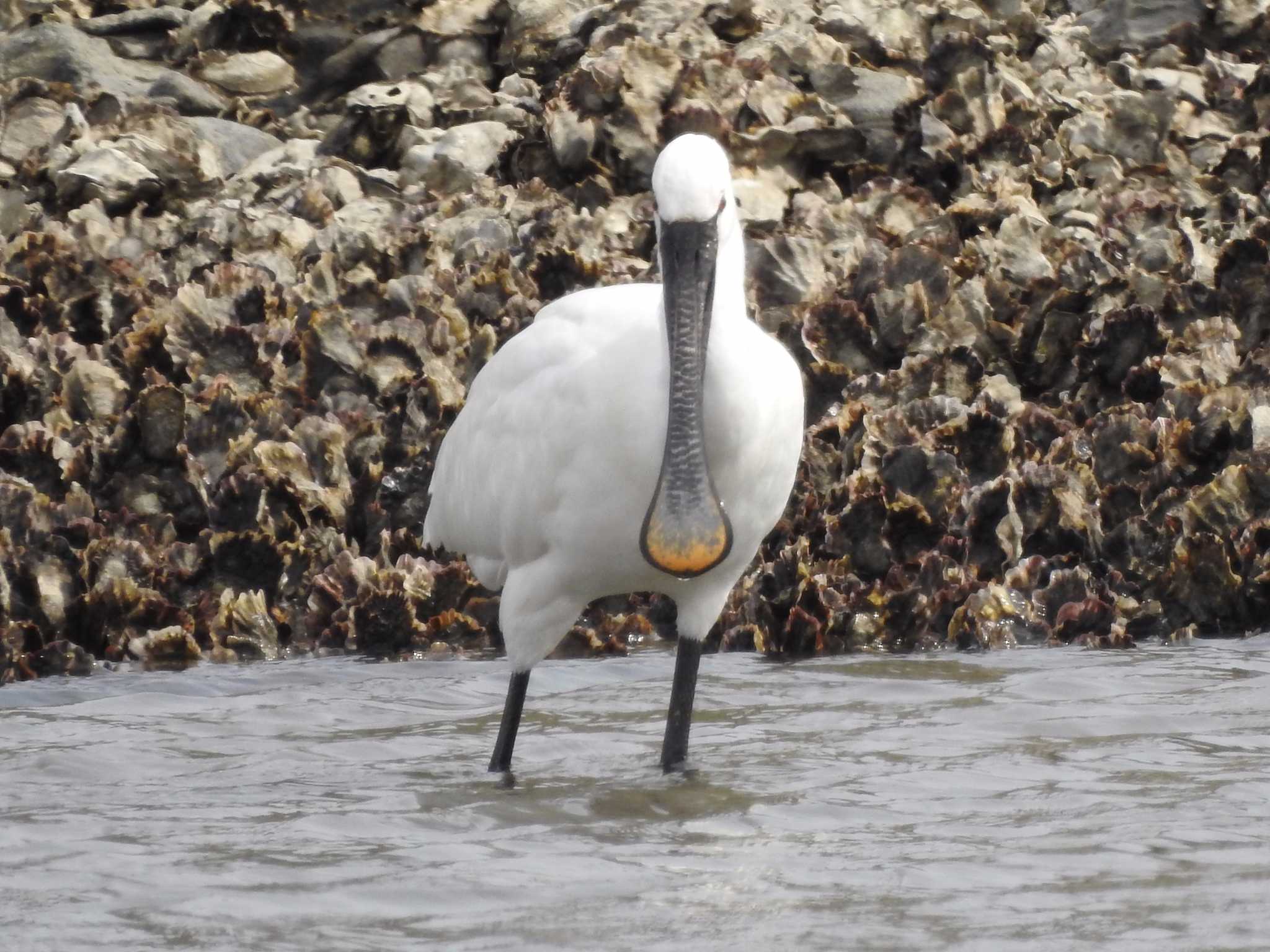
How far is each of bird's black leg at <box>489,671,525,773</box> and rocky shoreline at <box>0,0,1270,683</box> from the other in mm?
1773

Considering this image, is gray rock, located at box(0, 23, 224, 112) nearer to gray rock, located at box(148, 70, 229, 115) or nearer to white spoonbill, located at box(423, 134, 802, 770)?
gray rock, located at box(148, 70, 229, 115)

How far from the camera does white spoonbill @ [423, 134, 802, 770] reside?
5777 millimetres

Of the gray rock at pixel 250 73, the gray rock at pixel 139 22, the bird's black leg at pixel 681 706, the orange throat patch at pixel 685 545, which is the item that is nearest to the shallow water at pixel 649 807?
the bird's black leg at pixel 681 706

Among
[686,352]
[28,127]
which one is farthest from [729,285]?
[28,127]

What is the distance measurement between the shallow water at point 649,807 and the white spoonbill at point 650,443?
0.55 metres

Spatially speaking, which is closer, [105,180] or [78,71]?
[105,180]

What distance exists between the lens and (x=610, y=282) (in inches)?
414

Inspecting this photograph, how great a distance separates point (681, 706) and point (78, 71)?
26.4 ft

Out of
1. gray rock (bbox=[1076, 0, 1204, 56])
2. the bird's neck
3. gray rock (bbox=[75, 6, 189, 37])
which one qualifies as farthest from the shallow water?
gray rock (bbox=[75, 6, 189, 37])

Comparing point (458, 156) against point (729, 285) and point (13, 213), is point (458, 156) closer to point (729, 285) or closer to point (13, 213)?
point (13, 213)

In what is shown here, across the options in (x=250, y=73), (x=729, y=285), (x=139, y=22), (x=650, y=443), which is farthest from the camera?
(x=139, y=22)

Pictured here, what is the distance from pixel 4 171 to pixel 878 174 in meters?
4.94

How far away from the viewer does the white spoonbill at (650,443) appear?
5.78m

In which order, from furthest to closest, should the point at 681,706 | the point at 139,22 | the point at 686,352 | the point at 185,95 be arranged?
the point at 139,22, the point at 185,95, the point at 681,706, the point at 686,352
